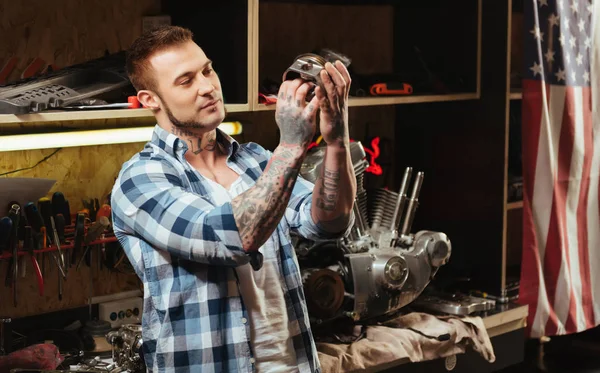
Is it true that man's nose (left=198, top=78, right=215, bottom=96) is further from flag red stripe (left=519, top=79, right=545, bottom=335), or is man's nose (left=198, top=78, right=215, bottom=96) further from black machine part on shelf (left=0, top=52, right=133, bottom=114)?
flag red stripe (left=519, top=79, right=545, bottom=335)

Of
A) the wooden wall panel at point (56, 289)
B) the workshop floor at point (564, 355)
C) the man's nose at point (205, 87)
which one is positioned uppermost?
the man's nose at point (205, 87)

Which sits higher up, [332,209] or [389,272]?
[332,209]

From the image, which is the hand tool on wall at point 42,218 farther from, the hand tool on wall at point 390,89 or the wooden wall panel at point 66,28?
the hand tool on wall at point 390,89

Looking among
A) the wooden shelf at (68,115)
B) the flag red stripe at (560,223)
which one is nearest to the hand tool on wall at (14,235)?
the wooden shelf at (68,115)

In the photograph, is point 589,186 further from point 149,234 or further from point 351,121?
point 149,234

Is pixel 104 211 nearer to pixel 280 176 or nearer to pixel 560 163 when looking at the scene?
pixel 280 176

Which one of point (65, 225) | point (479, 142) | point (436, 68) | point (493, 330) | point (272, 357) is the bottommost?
point (493, 330)

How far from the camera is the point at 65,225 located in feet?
8.67

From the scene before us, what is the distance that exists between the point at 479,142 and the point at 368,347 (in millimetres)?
1015

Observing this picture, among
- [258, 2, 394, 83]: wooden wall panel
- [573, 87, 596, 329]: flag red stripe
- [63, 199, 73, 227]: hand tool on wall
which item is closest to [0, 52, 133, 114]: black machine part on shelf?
[63, 199, 73, 227]: hand tool on wall

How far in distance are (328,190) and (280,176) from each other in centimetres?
23

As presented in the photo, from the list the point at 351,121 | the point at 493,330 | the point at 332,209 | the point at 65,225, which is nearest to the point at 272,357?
the point at 332,209

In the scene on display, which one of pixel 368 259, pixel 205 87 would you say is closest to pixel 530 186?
pixel 368 259

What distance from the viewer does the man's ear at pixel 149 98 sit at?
2.02 metres
